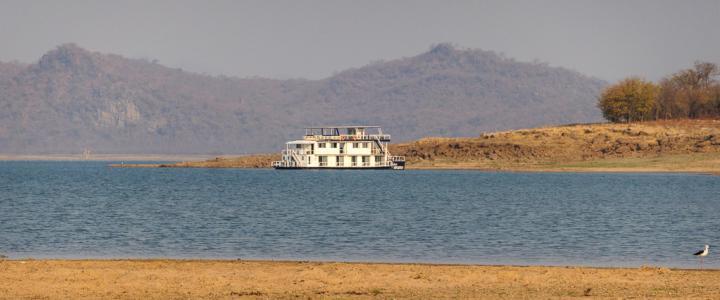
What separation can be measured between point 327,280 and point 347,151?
404 ft

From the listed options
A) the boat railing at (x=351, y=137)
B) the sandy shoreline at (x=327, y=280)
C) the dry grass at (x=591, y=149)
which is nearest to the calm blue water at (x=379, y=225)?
the sandy shoreline at (x=327, y=280)

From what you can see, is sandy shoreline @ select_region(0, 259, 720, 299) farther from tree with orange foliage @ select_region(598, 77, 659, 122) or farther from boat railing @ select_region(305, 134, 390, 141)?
tree with orange foliage @ select_region(598, 77, 659, 122)

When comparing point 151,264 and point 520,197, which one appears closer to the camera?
point 151,264

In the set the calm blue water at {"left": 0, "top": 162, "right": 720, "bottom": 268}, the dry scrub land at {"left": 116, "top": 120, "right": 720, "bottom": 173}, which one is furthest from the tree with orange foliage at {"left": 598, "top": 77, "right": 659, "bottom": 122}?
the calm blue water at {"left": 0, "top": 162, "right": 720, "bottom": 268}

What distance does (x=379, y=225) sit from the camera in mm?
51375

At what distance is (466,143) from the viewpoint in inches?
6304

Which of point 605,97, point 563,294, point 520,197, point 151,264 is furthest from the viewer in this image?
point 605,97

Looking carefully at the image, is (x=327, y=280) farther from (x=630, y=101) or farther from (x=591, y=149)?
(x=630, y=101)

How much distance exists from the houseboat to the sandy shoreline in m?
119

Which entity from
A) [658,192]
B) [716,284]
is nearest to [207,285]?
[716,284]

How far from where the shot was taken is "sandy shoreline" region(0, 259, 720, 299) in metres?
26.1

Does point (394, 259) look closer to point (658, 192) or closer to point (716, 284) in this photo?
point (716, 284)

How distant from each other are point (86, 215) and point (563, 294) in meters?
38.0

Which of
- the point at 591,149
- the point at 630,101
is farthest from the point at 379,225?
the point at 630,101
